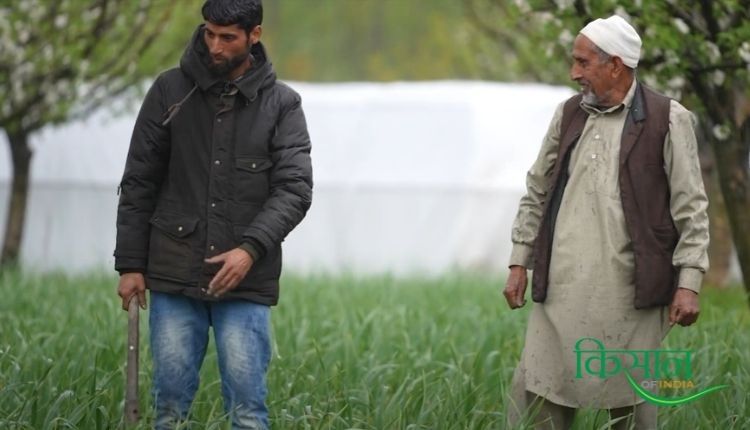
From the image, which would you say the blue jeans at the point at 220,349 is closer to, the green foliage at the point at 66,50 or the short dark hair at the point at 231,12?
the short dark hair at the point at 231,12

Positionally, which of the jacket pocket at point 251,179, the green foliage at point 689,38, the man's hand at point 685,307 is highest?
the green foliage at point 689,38

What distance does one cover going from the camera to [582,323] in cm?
479

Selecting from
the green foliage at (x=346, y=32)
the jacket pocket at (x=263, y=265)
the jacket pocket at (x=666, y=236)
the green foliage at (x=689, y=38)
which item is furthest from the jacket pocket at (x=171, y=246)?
the green foliage at (x=346, y=32)

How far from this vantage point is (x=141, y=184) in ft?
15.9

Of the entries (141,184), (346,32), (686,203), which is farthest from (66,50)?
(346,32)

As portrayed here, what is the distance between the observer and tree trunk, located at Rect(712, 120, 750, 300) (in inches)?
264

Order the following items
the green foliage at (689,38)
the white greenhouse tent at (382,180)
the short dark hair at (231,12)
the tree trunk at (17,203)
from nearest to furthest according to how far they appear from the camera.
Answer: the short dark hair at (231,12)
the green foliage at (689,38)
the tree trunk at (17,203)
the white greenhouse tent at (382,180)

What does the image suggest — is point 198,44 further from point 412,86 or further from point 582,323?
point 412,86

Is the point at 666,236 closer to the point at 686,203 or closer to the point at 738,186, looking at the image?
the point at 686,203

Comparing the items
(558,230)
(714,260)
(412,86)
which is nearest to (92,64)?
(714,260)

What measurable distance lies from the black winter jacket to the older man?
0.86 meters

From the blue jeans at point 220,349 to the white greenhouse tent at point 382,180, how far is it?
1241 cm

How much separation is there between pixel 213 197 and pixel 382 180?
13.5 metres

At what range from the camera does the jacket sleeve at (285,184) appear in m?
4.66
